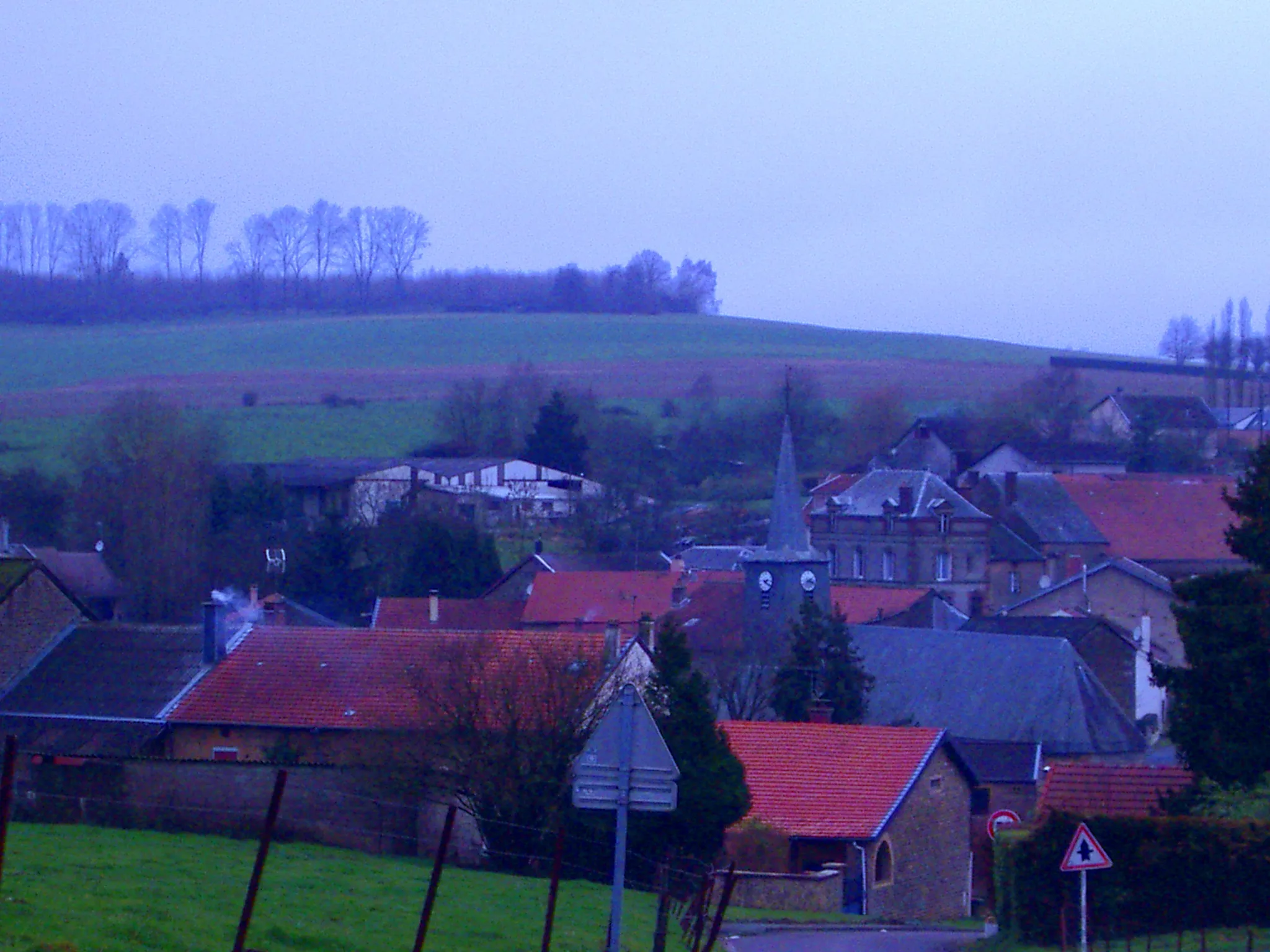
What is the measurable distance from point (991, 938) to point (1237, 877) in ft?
11.7

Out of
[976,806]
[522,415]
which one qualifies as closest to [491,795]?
[976,806]

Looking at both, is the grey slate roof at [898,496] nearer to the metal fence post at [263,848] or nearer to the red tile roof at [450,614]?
the red tile roof at [450,614]

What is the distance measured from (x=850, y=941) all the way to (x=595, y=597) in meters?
35.5

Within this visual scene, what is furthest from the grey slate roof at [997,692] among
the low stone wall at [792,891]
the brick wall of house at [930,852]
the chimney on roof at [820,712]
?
the low stone wall at [792,891]

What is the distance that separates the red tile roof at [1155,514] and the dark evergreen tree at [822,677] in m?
35.8

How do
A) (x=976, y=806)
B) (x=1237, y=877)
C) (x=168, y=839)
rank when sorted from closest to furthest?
(x=1237, y=877) → (x=168, y=839) → (x=976, y=806)

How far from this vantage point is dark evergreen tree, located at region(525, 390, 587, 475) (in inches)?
3295

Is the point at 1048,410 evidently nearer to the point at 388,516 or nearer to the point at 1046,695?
the point at 388,516

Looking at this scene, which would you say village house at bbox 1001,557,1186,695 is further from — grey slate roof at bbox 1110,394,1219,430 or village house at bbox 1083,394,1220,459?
grey slate roof at bbox 1110,394,1219,430

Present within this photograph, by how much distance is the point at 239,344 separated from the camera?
94062 mm

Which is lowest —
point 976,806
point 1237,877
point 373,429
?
point 976,806

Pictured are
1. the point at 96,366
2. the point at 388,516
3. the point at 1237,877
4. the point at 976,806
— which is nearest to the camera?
the point at 1237,877

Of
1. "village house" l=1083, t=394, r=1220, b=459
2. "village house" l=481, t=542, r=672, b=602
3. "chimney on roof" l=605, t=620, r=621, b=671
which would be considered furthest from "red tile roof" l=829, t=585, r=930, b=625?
"village house" l=1083, t=394, r=1220, b=459

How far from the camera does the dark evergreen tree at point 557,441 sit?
83.7m
